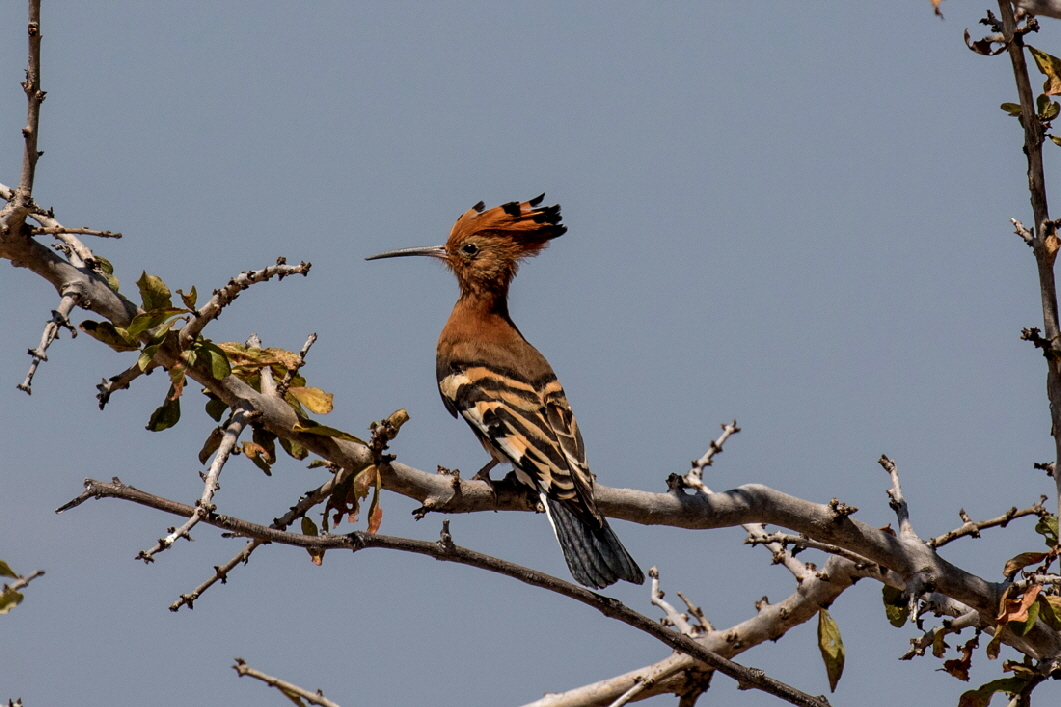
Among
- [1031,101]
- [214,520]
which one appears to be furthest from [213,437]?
[1031,101]

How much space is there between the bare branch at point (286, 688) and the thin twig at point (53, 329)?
46.4 inches

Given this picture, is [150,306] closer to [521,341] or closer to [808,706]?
[808,706]

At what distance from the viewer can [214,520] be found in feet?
8.95

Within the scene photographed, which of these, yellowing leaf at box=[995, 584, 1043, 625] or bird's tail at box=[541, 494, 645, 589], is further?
bird's tail at box=[541, 494, 645, 589]

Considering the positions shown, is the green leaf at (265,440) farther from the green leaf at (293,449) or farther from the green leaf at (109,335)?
the green leaf at (109,335)

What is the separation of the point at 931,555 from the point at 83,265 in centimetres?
312

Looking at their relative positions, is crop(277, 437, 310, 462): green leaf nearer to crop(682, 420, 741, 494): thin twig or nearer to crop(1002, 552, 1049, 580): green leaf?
crop(682, 420, 741, 494): thin twig

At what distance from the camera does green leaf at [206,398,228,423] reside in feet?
13.9

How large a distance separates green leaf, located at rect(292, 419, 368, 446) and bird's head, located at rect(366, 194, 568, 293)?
2.77 m

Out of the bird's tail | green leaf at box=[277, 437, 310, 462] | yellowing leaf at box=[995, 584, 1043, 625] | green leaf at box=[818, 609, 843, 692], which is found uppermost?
green leaf at box=[277, 437, 310, 462]

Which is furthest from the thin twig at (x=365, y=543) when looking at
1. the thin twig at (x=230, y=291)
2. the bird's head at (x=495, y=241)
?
the bird's head at (x=495, y=241)

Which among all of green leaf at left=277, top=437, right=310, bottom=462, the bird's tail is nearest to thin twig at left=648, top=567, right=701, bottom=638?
the bird's tail

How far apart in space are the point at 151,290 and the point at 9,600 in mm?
1172

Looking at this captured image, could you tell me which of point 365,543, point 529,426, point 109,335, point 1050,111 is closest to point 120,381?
point 109,335
